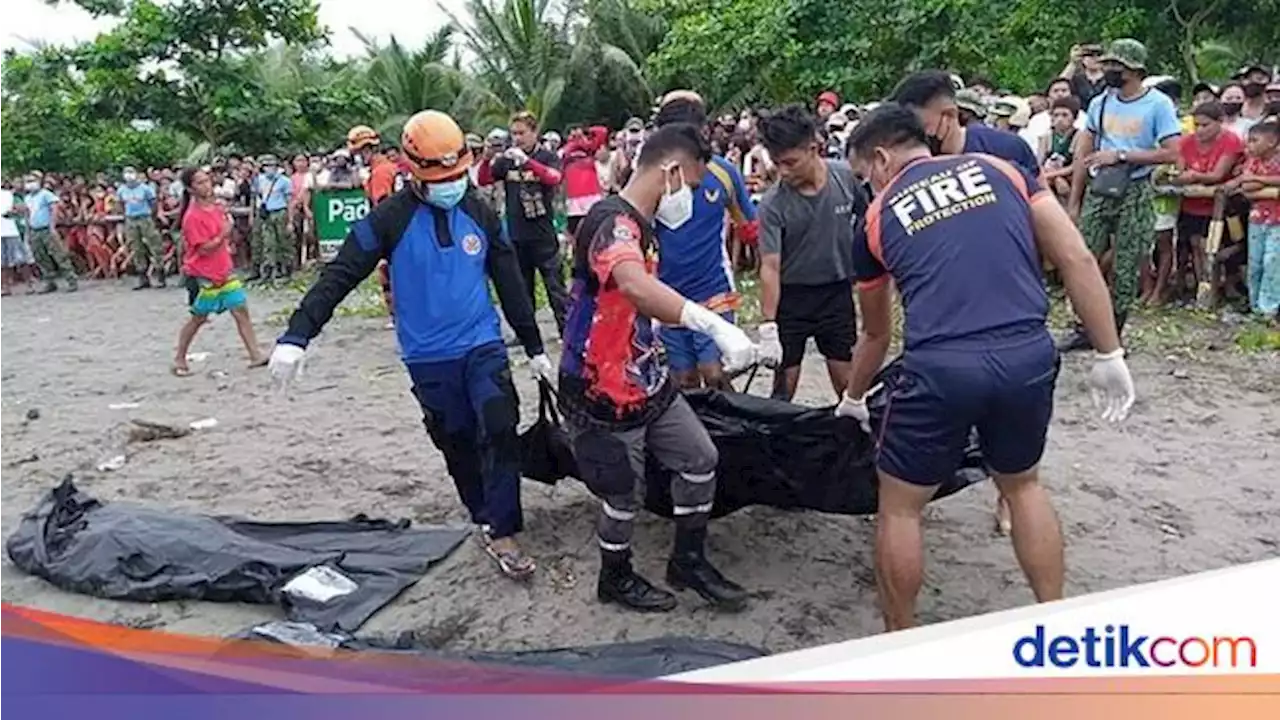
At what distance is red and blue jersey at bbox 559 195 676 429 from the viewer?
411 cm

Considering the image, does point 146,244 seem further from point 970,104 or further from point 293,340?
point 970,104

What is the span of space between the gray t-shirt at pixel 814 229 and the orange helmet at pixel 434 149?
1.56 meters

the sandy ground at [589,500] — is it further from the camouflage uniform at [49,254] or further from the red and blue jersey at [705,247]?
the camouflage uniform at [49,254]

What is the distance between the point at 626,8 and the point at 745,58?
782 cm

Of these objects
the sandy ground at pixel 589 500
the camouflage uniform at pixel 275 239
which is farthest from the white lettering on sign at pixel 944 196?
the camouflage uniform at pixel 275 239

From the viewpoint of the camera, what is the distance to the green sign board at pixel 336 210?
15.8 meters

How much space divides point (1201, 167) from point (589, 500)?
6066mm

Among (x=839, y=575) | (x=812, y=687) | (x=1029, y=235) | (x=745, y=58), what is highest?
(x=745, y=58)

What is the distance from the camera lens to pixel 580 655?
3.83m

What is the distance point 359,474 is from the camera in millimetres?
6328

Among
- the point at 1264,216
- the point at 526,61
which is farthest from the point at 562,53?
the point at 1264,216

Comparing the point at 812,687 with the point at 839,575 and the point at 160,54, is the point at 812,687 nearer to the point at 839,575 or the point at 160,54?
the point at 839,575

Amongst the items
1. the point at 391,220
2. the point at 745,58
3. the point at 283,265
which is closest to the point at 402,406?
the point at 391,220

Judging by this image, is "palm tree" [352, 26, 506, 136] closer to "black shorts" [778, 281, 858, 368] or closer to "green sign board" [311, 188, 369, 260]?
"green sign board" [311, 188, 369, 260]
